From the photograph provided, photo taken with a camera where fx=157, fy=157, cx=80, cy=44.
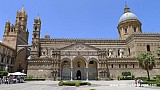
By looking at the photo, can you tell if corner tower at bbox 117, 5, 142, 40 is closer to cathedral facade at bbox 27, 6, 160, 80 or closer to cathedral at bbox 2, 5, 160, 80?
cathedral at bbox 2, 5, 160, 80

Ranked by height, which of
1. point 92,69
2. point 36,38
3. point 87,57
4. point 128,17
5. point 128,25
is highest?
point 128,17

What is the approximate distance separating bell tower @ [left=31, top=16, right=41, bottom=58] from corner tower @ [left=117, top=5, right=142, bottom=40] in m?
32.7

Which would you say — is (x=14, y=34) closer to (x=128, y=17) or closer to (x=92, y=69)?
(x=92, y=69)

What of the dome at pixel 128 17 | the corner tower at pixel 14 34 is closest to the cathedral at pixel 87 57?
the corner tower at pixel 14 34

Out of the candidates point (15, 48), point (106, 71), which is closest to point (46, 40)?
point (15, 48)

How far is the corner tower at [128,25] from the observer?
6197 centimetres

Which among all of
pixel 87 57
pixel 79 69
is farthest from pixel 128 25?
pixel 79 69

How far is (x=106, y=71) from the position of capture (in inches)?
1906

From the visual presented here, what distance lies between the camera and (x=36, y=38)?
5681 cm

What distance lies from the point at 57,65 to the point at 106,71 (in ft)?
49.8

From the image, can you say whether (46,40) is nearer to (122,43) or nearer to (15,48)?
(15,48)

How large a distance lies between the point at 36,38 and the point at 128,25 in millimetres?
35828

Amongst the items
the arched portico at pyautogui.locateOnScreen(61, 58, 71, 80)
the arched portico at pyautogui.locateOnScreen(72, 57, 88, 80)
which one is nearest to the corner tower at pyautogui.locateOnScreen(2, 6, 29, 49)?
the arched portico at pyautogui.locateOnScreen(61, 58, 71, 80)

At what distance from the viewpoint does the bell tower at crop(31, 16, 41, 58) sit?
54.1 meters
